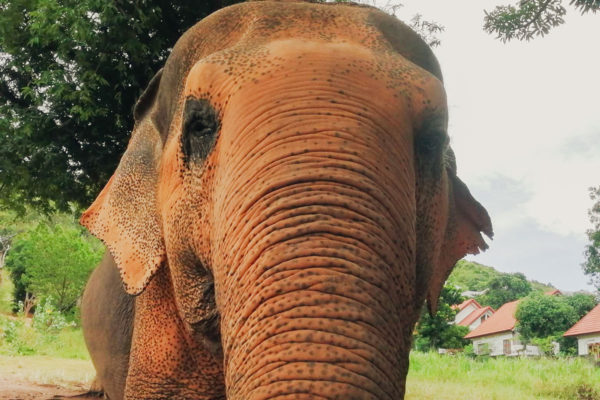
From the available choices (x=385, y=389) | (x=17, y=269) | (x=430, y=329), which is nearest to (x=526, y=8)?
(x=385, y=389)

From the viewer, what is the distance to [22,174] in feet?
30.9

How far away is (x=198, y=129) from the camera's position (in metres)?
2.73

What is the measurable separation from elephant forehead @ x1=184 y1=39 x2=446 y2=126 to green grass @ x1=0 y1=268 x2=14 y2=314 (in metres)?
54.9

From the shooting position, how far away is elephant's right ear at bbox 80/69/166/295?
3.03 m

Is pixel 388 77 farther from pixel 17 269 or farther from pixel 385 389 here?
pixel 17 269

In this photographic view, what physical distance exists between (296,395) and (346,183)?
26.4 inches

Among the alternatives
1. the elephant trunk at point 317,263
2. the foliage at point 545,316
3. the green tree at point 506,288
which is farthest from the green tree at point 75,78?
the green tree at point 506,288

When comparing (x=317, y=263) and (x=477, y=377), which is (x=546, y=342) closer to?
(x=477, y=377)

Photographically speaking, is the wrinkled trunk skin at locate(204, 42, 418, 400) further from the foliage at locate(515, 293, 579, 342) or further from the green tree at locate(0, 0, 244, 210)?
the foliage at locate(515, 293, 579, 342)

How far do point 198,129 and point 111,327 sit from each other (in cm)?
205

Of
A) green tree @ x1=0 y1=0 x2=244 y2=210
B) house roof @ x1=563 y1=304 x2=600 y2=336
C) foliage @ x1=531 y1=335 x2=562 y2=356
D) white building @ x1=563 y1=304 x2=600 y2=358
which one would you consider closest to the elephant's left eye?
green tree @ x1=0 y1=0 x2=244 y2=210

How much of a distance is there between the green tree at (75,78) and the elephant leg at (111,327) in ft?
13.4

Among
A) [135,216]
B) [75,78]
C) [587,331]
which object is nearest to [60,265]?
[75,78]

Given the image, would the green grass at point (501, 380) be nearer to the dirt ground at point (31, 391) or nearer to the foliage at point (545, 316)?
the dirt ground at point (31, 391)
